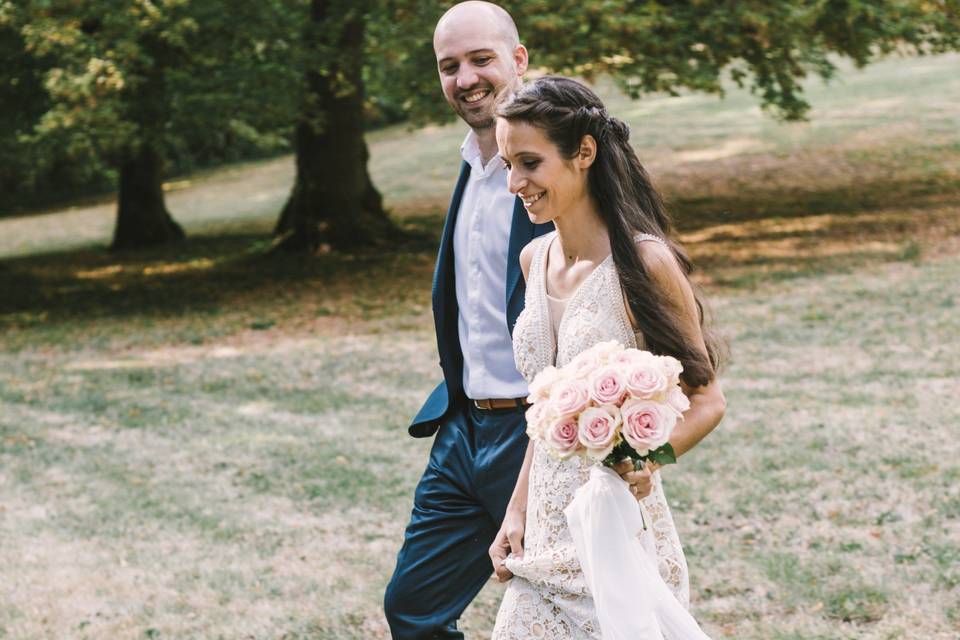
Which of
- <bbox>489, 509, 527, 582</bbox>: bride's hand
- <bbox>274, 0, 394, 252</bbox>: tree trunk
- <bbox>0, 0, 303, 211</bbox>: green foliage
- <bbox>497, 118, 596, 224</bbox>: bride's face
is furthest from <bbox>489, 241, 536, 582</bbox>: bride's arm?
<bbox>274, 0, 394, 252</bbox>: tree trunk

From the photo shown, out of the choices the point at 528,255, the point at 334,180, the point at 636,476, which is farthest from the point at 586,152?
the point at 334,180

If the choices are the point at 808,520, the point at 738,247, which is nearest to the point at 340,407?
the point at 808,520

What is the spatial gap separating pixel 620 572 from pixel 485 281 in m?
1.25

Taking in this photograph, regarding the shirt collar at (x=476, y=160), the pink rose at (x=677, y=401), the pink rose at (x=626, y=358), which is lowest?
the pink rose at (x=677, y=401)

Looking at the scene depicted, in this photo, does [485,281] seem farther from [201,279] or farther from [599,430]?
[201,279]

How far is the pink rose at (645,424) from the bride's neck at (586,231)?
543 millimetres

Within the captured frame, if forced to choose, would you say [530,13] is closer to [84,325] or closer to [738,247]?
[738,247]

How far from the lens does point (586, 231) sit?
2895 millimetres

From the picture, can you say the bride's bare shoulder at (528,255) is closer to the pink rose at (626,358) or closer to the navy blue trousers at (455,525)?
the navy blue trousers at (455,525)

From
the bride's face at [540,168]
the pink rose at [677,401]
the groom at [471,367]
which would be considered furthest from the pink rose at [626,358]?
the groom at [471,367]

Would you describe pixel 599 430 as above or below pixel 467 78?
below

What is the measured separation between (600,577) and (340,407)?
7.01 metres

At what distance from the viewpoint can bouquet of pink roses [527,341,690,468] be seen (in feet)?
7.97

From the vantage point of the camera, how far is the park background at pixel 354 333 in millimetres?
5723
